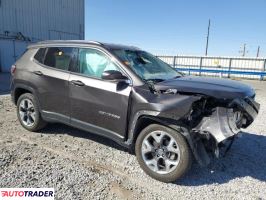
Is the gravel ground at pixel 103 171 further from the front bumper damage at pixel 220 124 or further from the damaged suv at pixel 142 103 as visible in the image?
the front bumper damage at pixel 220 124

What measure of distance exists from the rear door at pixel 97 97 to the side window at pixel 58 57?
29 centimetres

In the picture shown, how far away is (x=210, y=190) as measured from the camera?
11.5ft

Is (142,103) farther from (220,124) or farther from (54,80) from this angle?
(54,80)

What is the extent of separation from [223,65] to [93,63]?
27989 millimetres

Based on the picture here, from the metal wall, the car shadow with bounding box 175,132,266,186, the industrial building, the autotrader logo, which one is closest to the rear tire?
the autotrader logo

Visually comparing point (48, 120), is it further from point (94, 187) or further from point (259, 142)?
point (259, 142)

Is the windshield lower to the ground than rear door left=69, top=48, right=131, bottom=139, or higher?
higher

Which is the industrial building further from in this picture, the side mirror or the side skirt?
the side mirror

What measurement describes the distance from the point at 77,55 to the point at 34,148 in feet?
5.79

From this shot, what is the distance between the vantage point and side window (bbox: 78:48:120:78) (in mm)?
4184

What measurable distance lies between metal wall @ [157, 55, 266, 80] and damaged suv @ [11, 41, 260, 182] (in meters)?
21.9

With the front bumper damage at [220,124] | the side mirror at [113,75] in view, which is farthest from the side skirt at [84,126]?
the front bumper damage at [220,124]

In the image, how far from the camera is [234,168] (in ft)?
13.8

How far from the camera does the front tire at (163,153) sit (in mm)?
3482
